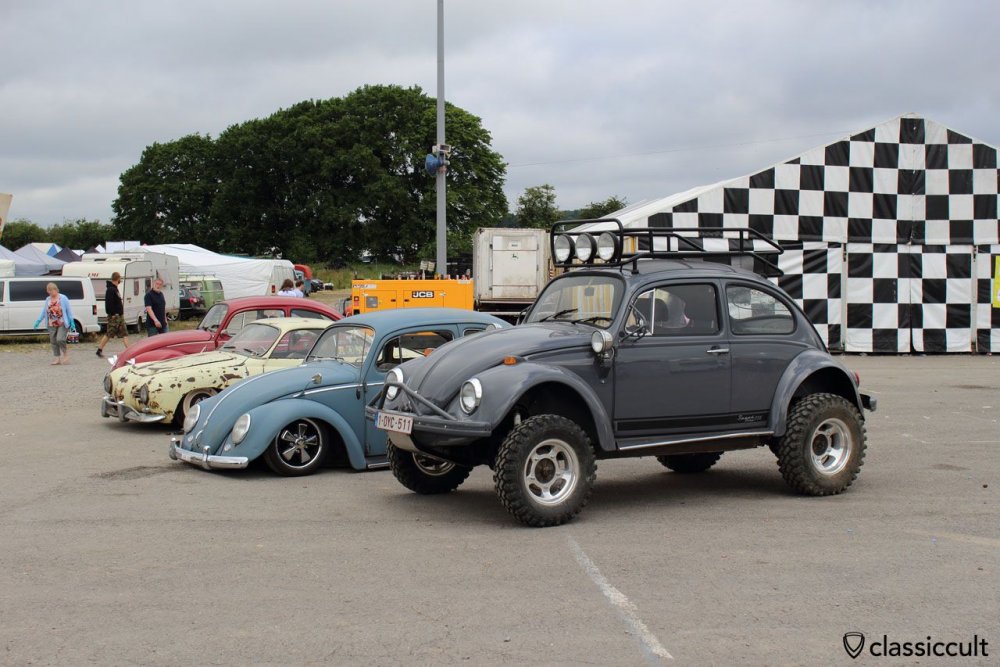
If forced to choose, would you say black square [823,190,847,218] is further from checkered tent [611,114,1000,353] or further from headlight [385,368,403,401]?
headlight [385,368,403,401]

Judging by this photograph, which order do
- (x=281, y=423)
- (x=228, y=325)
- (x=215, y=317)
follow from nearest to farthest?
(x=281, y=423) < (x=228, y=325) < (x=215, y=317)

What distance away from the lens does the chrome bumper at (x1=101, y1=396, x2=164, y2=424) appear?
36.5 ft

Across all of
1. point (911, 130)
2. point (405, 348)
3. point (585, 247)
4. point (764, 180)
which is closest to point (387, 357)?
point (405, 348)

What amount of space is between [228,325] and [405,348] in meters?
4.99

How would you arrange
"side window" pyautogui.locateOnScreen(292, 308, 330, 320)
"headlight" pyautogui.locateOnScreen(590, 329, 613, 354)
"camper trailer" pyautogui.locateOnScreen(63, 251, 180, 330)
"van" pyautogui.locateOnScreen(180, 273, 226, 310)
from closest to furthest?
"headlight" pyautogui.locateOnScreen(590, 329, 613, 354) < "side window" pyautogui.locateOnScreen(292, 308, 330, 320) < "camper trailer" pyautogui.locateOnScreen(63, 251, 180, 330) < "van" pyautogui.locateOnScreen(180, 273, 226, 310)

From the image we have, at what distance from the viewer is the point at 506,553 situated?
19.6ft

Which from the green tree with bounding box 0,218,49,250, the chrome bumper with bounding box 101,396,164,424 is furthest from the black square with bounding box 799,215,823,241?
the green tree with bounding box 0,218,49,250

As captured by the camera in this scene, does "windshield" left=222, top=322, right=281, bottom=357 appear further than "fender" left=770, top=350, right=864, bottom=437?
Yes

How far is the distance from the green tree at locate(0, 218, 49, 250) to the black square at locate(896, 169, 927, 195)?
90803mm

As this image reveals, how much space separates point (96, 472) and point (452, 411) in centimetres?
414

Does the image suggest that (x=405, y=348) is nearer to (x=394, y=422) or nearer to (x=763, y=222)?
(x=394, y=422)

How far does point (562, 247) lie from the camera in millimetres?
8172

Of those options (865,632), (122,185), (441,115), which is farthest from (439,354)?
(122,185)

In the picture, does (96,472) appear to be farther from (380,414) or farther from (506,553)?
(506,553)
